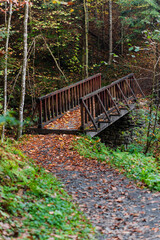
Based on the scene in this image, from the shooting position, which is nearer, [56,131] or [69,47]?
[56,131]

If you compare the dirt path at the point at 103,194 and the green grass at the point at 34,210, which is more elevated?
the green grass at the point at 34,210

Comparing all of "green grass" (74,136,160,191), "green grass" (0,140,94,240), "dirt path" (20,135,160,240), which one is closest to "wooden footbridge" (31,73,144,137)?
"green grass" (74,136,160,191)

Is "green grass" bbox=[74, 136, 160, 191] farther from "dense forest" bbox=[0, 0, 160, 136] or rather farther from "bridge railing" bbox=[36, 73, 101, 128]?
"dense forest" bbox=[0, 0, 160, 136]

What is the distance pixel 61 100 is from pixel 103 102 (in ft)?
A: 6.00

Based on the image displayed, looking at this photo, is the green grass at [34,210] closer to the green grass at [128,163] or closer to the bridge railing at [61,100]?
the green grass at [128,163]

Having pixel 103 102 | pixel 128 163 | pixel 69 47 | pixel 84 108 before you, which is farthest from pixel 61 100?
pixel 69 47

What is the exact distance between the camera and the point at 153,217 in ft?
14.9

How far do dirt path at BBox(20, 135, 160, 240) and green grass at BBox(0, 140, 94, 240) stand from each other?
1.14ft

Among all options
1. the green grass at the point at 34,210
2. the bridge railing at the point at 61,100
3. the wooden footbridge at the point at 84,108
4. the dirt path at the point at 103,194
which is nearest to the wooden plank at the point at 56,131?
the wooden footbridge at the point at 84,108

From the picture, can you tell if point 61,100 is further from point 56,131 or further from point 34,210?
point 34,210

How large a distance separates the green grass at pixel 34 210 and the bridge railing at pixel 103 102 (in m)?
4.51

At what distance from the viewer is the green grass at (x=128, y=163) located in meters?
6.27

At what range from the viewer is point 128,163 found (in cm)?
745

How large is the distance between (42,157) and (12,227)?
13.7ft
